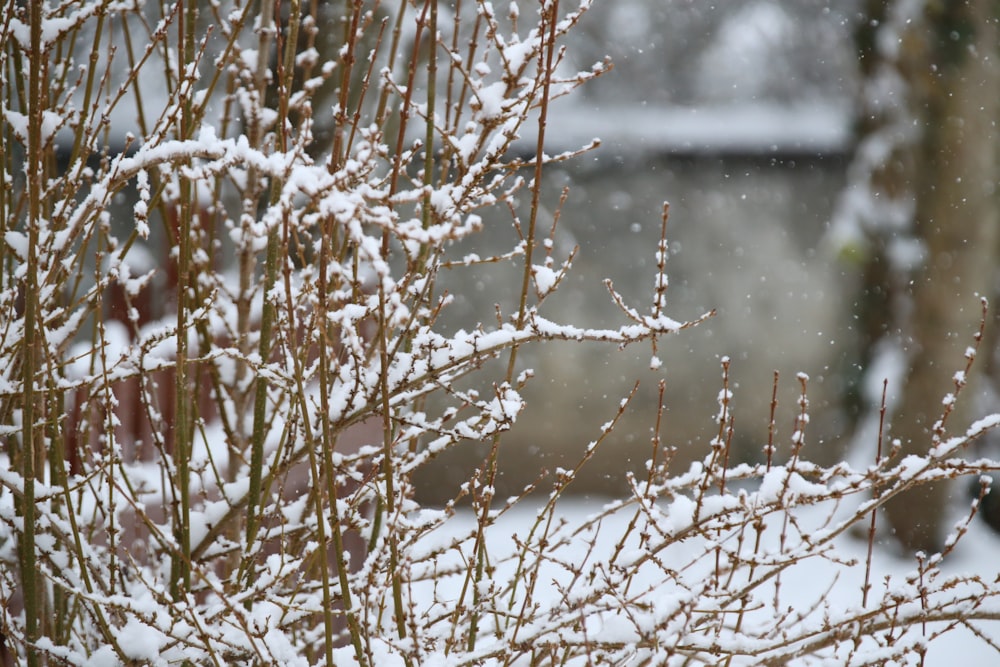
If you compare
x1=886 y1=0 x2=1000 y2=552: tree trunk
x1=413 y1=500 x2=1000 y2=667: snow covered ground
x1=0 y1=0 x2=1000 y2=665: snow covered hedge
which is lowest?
x1=0 y1=0 x2=1000 y2=665: snow covered hedge

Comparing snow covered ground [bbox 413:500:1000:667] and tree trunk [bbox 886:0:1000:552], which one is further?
tree trunk [bbox 886:0:1000:552]

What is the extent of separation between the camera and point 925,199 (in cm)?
642

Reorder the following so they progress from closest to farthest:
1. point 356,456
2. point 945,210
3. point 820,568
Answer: point 356,456 < point 945,210 < point 820,568

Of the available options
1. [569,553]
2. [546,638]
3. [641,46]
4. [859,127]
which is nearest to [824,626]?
[546,638]

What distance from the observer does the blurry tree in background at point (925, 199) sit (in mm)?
6195

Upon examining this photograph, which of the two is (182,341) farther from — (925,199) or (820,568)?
(820,568)

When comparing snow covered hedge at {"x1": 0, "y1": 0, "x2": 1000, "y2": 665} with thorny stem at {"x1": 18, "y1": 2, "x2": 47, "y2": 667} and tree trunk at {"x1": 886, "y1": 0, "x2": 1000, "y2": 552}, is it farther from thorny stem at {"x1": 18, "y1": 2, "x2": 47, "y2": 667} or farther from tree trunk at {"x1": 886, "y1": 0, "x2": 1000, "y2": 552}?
tree trunk at {"x1": 886, "y1": 0, "x2": 1000, "y2": 552}

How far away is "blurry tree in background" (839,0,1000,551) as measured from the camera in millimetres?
6195

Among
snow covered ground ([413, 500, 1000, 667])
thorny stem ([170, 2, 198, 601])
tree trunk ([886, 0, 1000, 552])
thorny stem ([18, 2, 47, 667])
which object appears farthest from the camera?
tree trunk ([886, 0, 1000, 552])

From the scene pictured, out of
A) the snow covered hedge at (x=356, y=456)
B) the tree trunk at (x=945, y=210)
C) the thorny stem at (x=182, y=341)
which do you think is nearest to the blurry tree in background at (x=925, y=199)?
the tree trunk at (x=945, y=210)

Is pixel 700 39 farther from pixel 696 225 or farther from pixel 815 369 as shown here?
pixel 815 369

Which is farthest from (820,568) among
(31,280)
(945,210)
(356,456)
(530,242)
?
(31,280)

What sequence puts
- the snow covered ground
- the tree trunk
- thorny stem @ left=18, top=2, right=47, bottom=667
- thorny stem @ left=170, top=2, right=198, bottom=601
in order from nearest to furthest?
thorny stem @ left=18, top=2, right=47, bottom=667
thorny stem @ left=170, top=2, right=198, bottom=601
the snow covered ground
the tree trunk

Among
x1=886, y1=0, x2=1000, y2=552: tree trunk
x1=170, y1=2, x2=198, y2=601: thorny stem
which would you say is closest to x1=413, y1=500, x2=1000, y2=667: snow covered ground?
x1=886, y1=0, x2=1000, y2=552: tree trunk
